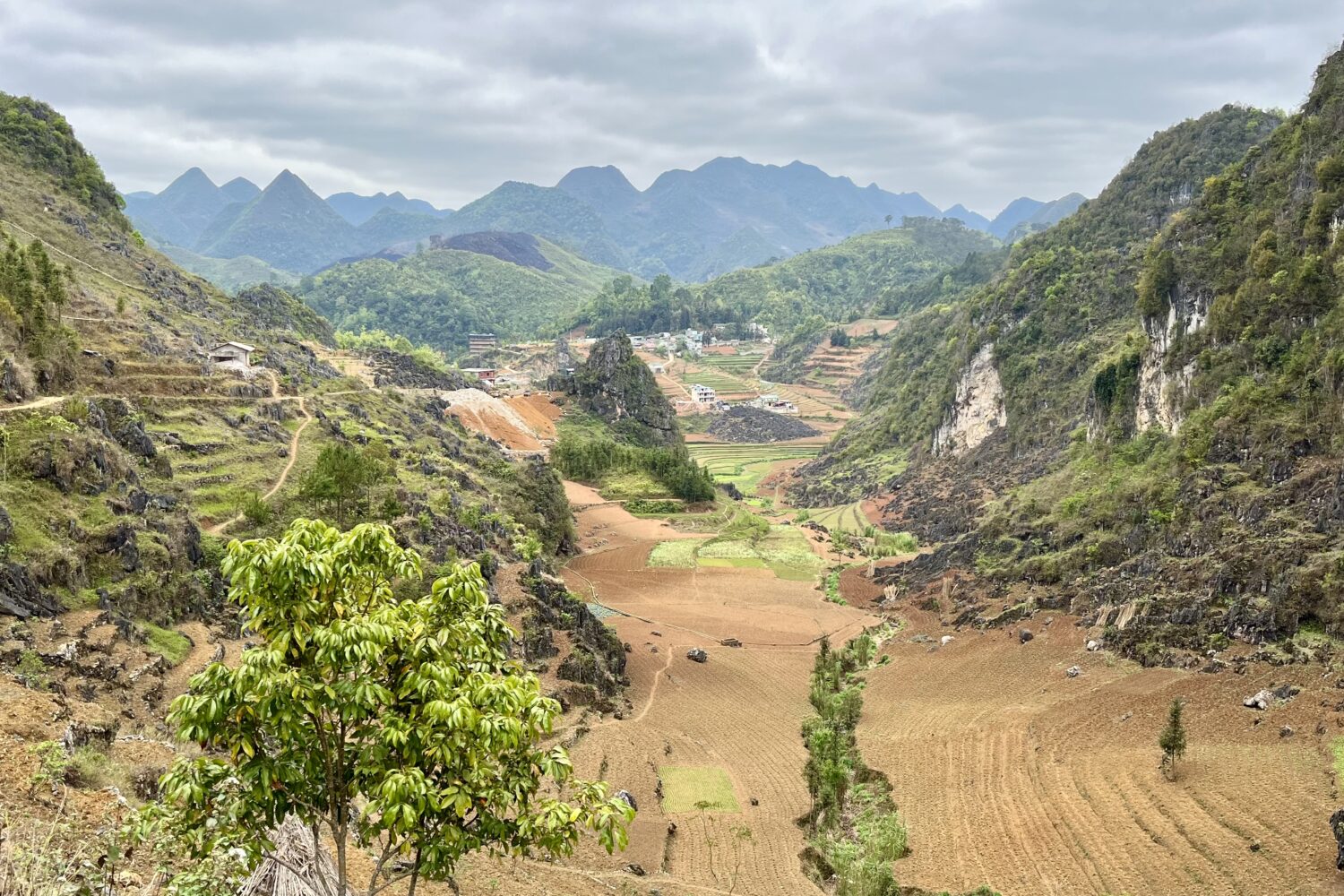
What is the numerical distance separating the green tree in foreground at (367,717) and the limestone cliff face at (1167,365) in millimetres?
54376

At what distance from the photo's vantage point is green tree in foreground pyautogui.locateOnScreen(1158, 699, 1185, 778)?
2594cm

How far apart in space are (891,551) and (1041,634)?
2838 cm

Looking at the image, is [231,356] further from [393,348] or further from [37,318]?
[393,348]

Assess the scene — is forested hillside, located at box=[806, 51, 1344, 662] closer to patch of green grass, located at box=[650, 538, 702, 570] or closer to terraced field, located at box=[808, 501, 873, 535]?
terraced field, located at box=[808, 501, 873, 535]

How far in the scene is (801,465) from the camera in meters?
126

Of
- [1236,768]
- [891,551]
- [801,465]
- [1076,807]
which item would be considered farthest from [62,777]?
[801,465]

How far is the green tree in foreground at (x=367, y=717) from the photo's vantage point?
8398mm

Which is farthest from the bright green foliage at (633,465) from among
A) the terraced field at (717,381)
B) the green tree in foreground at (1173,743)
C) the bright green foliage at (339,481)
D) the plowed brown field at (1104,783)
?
the terraced field at (717,381)

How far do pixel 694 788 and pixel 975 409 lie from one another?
71.0 metres

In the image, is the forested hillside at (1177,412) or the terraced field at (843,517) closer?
the forested hillside at (1177,412)

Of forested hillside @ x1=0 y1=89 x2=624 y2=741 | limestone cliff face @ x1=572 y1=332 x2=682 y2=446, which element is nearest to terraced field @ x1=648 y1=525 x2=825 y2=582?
forested hillside @ x1=0 y1=89 x2=624 y2=741

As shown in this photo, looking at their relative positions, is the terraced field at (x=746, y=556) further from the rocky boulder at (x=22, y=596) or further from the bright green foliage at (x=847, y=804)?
the rocky boulder at (x=22, y=596)

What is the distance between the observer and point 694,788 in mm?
30297

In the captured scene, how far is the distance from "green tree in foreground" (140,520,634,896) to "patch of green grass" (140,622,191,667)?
61.0ft
